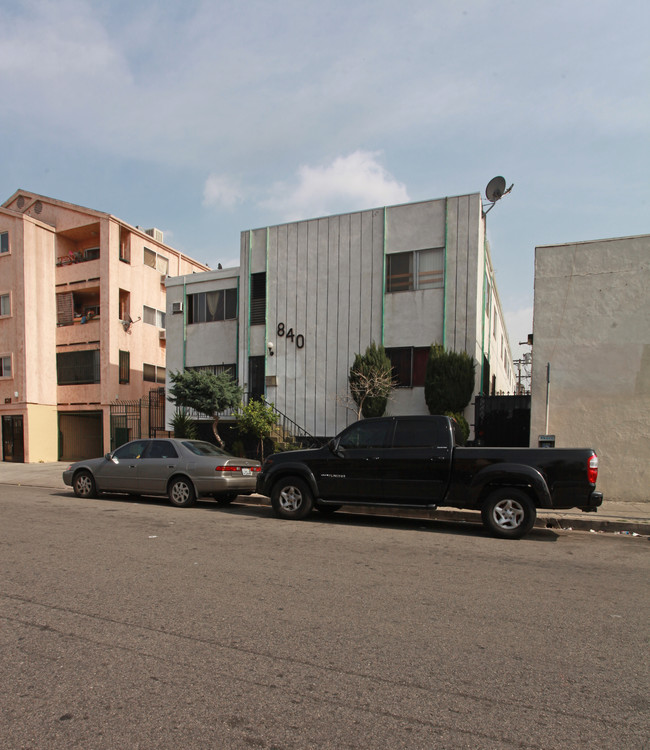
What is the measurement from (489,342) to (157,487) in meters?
13.1

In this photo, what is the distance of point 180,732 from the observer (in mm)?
2922

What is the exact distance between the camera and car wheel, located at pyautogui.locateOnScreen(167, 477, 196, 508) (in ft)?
38.1

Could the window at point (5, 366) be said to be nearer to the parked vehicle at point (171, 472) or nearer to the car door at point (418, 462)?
the parked vehicle at point (171, 472)

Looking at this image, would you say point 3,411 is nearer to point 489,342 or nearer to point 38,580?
point 489,342

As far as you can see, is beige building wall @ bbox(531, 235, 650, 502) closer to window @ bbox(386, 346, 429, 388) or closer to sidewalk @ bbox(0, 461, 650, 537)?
sidewalk @ bbox(0, 461, 650, 537)

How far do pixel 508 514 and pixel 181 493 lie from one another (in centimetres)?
655

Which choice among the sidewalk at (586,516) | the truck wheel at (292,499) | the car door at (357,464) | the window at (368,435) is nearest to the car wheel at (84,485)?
the sidewalk at (586,516)

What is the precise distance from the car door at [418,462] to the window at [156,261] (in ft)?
73.0

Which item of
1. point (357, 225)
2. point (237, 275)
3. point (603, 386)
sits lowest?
point (603, 386)

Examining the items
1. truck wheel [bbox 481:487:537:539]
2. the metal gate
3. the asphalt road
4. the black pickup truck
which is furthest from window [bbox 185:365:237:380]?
truck wheel [bbox 481:487:537:539]

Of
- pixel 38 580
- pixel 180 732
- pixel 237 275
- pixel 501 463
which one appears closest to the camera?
pixel 180 732

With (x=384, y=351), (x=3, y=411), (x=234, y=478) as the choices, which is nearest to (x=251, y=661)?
(x=234, y=478)

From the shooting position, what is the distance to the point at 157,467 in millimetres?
12008

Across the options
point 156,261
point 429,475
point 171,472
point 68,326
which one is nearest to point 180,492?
point 171,472
